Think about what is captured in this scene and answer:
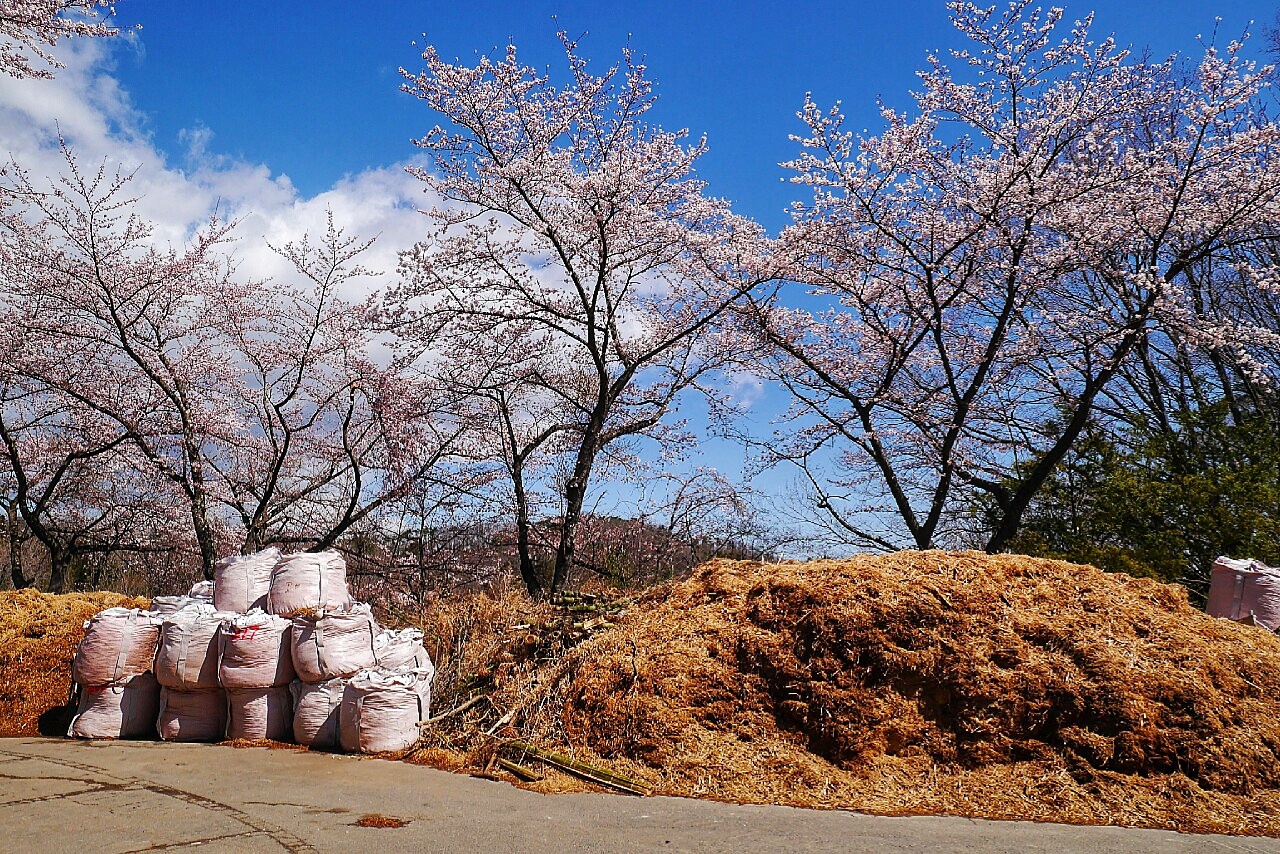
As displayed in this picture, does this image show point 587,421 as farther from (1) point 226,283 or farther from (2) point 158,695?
(2) point 158,695

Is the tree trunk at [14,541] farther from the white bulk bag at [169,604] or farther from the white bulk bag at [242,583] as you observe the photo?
the white bulk bag at [242,583]

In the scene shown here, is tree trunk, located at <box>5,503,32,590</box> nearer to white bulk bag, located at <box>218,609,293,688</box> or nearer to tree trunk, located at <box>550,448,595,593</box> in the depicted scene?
tree trunk, located at <box>550,448,595,593</box>

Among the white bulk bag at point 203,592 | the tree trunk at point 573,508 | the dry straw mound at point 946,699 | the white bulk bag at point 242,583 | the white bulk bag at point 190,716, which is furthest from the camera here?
the tree trunk at point 573,508

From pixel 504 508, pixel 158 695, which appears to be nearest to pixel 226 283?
pixel 504 508

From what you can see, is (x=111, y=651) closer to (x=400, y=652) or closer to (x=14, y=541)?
(x=400, y=652)

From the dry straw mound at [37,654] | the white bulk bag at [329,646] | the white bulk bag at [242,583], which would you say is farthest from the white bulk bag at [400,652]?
the dry straw mound at [37,654]

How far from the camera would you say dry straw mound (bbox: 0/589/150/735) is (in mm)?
7191

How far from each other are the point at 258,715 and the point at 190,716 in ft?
1.73

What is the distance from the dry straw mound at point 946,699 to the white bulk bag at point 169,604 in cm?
325

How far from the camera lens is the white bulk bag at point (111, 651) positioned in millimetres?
6543

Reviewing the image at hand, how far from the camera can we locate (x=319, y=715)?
6.30m

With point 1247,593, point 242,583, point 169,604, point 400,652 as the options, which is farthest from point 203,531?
point 1247,593

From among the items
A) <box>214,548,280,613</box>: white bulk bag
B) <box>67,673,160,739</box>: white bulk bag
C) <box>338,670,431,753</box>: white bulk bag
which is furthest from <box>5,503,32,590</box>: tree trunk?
<box>338,670,431,753</box>: white bulk bag

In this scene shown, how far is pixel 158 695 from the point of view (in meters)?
6.81
